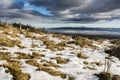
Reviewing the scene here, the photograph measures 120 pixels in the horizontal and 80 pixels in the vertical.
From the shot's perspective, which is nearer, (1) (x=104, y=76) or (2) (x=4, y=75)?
(2) (x=4, y=75)

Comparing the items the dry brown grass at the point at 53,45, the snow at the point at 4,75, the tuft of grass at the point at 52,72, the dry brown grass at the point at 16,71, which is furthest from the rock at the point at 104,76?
the dry brown grass at the point at 53,45

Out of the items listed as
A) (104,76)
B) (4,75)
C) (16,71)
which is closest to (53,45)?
(104,76)

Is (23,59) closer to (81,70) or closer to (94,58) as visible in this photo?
(81,70)

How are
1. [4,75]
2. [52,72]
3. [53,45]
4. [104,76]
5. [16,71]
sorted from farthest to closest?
[53,45] < [104,76] < [52,72] < [16,71] < [4,75]

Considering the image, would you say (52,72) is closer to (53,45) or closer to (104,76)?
(104,76)

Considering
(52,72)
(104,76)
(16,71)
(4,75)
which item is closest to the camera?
(4,75)

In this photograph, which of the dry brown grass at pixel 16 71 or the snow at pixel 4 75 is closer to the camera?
the snow at pixel 4 75

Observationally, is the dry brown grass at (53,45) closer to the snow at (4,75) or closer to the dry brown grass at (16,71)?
the dry brown grass at (16,71)

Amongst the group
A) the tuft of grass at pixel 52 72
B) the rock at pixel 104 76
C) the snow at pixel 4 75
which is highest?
the snow at pixel 4 75

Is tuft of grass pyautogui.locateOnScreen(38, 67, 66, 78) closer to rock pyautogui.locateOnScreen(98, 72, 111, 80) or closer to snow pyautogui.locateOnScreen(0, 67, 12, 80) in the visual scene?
snow pyautogui.locateOnScreen(0, 67, 12, 80)

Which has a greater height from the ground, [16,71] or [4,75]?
[16,71]

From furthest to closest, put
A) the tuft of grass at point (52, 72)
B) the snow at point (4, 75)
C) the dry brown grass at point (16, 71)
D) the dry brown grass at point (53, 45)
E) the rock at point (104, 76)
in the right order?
1. the dry brown grass at point (53, 45)
2. the rock at point (104, 76)
3. the tuft of grass at point (52, 72)
4. the dry brown grass at point (16, 71)
5. the snow at point (4, 75)

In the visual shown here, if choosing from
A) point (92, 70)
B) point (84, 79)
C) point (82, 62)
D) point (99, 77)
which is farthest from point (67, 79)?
point (82, 62)

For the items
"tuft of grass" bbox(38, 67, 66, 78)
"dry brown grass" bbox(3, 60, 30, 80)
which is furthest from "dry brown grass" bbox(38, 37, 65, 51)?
"dry brown grass" bbox(3, 60, 30, 80)
